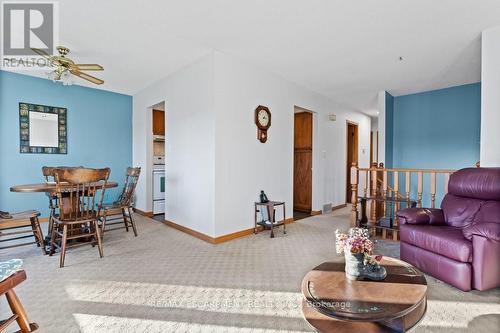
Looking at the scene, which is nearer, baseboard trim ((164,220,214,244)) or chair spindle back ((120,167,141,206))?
baseboard trim ((164,220,214,244))

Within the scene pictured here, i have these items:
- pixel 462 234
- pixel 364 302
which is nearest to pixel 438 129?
pixel 462 234

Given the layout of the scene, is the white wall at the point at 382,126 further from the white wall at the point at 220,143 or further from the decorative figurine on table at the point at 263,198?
the decorative figurine on table at the point at 263,198

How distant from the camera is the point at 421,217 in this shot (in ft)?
8.79

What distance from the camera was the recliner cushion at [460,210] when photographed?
8.32 ft

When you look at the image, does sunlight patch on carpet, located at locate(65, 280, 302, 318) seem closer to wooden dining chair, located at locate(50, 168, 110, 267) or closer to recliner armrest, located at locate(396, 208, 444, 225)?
wooden dining chair, located at locate(50, 168, 110, 267)

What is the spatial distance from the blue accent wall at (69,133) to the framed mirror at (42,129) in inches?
2.9

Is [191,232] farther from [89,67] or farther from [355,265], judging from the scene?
[355,265]

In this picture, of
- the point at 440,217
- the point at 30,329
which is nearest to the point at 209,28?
the point at 30,329

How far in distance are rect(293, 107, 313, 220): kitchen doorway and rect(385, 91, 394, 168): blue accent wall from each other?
1617mm

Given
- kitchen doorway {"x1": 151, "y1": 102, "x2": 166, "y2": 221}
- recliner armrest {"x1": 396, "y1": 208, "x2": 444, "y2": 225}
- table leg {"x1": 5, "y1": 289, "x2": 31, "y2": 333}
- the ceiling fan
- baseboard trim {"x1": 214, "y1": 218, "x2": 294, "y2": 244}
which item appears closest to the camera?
table leg {"x1": 5, "y1": 289, "x2": 31, "y2": 333}

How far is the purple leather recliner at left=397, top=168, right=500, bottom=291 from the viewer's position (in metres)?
2.06

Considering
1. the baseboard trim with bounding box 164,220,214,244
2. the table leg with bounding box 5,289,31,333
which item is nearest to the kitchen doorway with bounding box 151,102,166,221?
the baseboard trim with bounding box 164,220,214,244

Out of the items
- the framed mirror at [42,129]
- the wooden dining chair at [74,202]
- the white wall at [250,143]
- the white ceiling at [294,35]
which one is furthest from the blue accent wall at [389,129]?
the framed mirror at [42,129]

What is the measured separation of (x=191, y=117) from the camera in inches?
155
